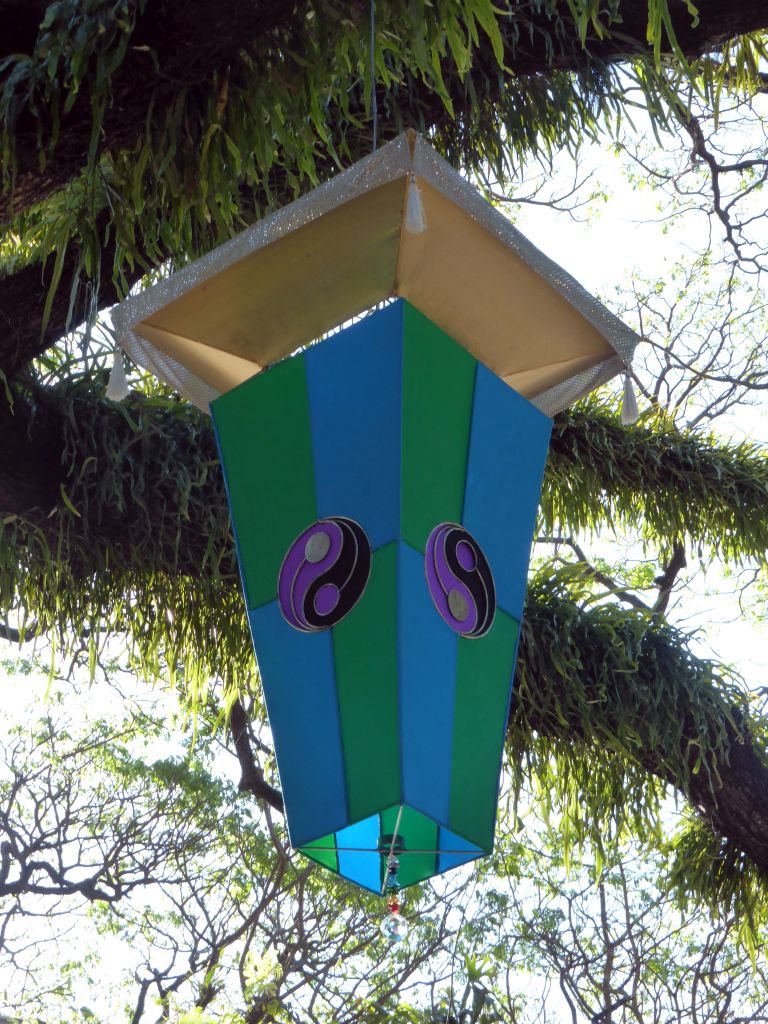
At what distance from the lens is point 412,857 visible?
157cm

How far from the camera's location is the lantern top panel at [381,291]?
156 centimetres

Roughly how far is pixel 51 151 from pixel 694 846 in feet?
9.19

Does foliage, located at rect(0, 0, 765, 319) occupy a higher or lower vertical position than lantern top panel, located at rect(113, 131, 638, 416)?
higher

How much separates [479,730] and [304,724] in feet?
0.74

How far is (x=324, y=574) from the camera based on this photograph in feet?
4.75

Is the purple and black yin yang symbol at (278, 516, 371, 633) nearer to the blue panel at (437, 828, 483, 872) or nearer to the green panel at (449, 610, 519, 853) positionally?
the green panel at (449, 610, 519, 853)

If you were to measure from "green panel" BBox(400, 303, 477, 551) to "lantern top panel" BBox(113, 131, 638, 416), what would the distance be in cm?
16

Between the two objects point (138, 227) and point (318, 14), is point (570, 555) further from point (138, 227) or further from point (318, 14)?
point (318, 14)

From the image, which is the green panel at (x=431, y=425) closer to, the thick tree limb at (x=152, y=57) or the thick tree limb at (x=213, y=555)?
the thick tree limb at (x=152, y=57)

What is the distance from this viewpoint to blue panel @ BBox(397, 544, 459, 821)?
133cm

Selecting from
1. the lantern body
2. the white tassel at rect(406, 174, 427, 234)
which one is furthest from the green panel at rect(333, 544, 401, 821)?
the white tassel at rect(406, 174, 427, 234)

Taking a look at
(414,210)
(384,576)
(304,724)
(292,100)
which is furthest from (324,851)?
(292,100)

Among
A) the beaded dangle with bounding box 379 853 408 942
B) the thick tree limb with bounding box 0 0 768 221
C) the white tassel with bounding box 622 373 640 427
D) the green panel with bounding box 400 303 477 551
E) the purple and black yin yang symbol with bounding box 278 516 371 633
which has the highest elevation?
the thick tree limb with bounding box 0 0 768 221

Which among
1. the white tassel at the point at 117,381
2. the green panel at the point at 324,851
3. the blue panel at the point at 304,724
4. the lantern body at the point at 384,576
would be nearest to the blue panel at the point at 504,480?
the lantern body at the point at 384,576
